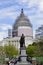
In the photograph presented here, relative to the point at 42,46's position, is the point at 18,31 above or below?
above

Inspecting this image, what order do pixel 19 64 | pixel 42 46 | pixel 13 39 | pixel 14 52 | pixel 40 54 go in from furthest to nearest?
pixel 13 39
pixel 14 52
pixel 42 46
pixel 40 54
pixel 19 64

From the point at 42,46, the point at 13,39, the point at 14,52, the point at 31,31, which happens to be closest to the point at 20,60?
the point at 42,46

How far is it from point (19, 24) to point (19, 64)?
6106 inches

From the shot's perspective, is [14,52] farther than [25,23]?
No

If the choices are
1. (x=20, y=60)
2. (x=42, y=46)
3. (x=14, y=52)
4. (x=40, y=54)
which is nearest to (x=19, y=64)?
(x=20, y=60)

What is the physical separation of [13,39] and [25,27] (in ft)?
43.3

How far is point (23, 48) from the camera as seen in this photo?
1768 inches

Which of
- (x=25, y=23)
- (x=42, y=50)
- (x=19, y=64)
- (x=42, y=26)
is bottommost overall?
(x=19, y=64)

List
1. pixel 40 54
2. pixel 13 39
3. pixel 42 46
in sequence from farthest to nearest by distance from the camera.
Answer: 1. pixel 13 39
2. pixel 42 46
3. pixel 40 54

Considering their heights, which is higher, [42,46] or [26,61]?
[42,46]

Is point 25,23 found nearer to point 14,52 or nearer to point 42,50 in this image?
point 14,52

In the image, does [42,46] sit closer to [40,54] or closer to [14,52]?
[40,54]

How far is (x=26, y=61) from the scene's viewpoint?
44.3 metres

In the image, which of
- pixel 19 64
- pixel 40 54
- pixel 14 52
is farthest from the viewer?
pixel 14 52
